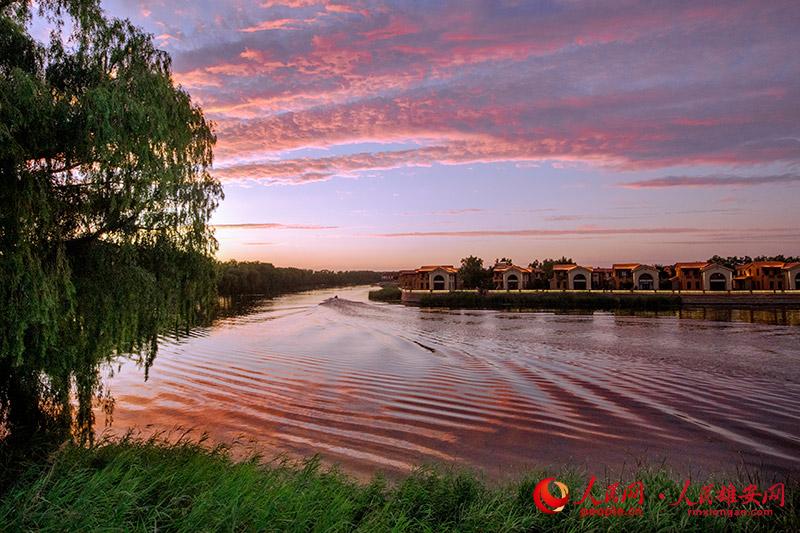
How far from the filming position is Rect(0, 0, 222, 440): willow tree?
259 inches

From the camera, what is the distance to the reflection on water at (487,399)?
32.0ft

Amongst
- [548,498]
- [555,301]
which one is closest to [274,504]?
[548,498]

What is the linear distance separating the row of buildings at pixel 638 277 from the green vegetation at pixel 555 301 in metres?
16.9

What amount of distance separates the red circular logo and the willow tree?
292 inches

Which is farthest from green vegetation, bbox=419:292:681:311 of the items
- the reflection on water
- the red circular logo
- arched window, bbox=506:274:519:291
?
the red circular logo

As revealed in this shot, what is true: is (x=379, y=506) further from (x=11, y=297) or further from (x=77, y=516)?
(x=11, y=297)

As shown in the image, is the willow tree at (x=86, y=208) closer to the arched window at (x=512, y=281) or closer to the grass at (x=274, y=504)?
the grass at (x=274, y=504)

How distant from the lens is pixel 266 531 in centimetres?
462

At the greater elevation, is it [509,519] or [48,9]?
[48,9]

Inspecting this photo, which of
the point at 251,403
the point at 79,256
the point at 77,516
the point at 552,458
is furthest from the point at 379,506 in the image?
the point at 251,403

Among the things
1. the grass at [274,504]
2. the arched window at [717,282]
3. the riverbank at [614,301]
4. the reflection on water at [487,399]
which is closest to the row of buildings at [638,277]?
the arched window at [717,282]

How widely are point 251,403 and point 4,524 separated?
370 inches

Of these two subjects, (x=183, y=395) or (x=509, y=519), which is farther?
(x=183, y=395)

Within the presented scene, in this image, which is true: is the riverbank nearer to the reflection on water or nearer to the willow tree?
the reflection on water
